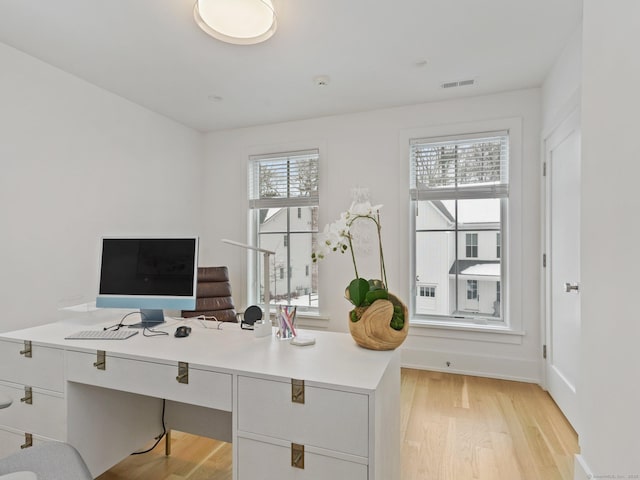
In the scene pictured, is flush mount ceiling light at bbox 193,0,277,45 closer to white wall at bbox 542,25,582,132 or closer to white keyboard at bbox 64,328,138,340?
white keyboard at bbox 64,328,138,340

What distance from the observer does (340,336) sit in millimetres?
1731

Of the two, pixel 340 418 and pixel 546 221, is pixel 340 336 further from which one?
pixel 546 221

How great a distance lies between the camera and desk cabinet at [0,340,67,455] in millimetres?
1555

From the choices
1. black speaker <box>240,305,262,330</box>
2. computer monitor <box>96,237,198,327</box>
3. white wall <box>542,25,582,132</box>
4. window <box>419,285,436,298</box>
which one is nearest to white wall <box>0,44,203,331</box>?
computer monitor <box>96,237,198,327</box>

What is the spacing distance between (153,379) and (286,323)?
0.61m

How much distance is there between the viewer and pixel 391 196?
3.45 m

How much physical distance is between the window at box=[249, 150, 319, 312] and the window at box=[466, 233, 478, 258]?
1.57 m

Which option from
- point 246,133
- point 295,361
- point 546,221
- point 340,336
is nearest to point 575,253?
point 546,221

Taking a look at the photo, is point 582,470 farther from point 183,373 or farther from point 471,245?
point 471,245

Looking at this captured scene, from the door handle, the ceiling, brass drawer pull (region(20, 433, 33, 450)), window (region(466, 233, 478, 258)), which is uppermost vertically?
the ceiling

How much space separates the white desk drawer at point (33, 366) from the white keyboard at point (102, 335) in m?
0.11

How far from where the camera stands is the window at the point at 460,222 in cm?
319

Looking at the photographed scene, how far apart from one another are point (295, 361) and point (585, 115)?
157 centimetres

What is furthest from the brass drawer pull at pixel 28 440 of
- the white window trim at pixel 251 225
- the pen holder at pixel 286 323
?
the white window trim at pixel 251 225
